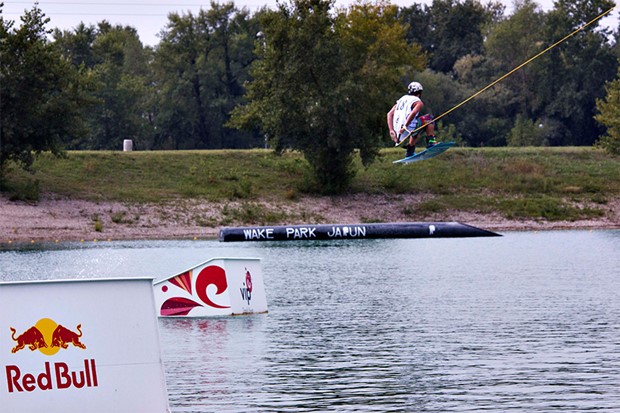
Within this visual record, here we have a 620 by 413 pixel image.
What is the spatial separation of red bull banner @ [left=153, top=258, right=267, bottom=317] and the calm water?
1.48 feet

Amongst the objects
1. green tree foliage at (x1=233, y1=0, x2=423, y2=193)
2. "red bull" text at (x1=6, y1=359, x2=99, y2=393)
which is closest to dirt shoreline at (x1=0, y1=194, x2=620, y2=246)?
green tree foliage at (x1=233, y1=0, x2=423, y2=193)

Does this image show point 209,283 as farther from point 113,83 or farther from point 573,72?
point 573,72

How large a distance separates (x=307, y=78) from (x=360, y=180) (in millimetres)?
9010

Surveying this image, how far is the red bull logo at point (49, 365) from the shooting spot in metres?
12.9

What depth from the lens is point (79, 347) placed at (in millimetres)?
13062

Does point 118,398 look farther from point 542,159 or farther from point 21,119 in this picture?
point 542,159

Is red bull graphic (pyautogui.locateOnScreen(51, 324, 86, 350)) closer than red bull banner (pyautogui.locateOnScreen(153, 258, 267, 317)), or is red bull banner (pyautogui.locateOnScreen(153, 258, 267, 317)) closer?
red bull graphic (pyautogui.locateOnScreen(51, 324, 86, 350))

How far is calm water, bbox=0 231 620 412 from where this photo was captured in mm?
18953

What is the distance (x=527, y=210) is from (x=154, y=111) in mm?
56072

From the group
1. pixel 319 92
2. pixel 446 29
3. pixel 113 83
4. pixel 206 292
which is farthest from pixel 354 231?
pixel 446 29

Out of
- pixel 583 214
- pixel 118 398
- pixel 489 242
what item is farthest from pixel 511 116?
pixel 118 398

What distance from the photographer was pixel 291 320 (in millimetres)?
29781

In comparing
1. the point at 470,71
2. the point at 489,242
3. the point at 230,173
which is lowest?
the point at 489,242

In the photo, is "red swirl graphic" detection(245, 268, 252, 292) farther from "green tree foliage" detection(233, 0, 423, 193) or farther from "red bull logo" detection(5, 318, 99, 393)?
"green tree foliage" detection(233, 0, 423, 193)
